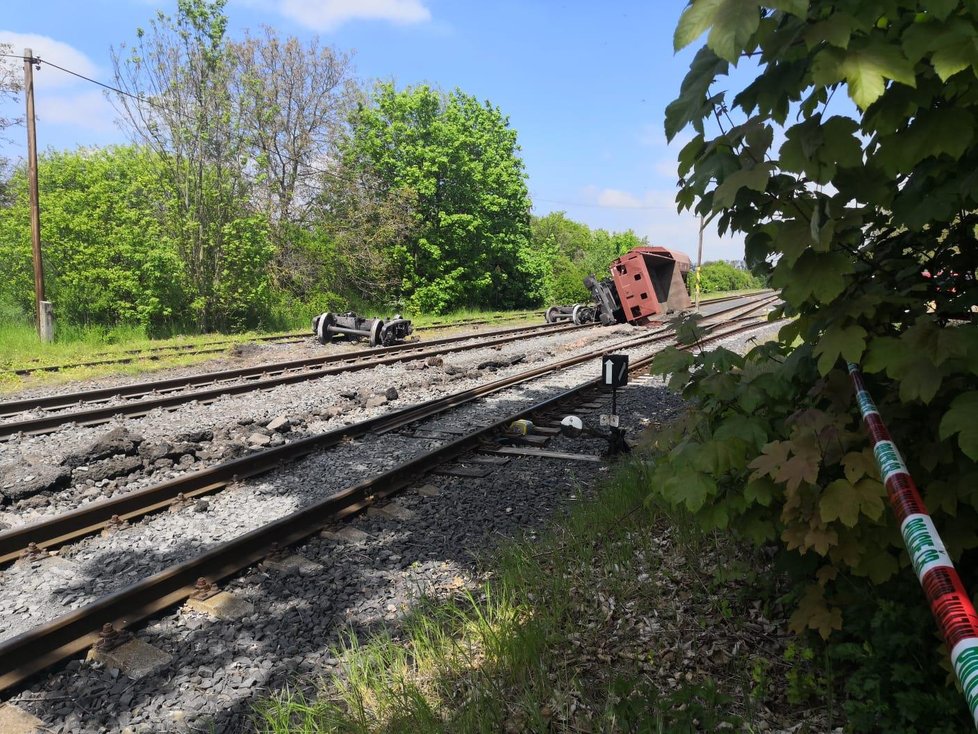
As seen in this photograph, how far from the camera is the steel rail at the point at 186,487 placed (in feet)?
16.6

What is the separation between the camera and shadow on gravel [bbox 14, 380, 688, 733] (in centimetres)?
330

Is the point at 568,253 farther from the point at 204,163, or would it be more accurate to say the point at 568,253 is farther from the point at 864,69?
the point at 864,69

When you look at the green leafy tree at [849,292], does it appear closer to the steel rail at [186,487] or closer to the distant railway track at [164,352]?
the steel rail at [186,487]

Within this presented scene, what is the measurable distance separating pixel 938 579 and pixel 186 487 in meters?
6.18

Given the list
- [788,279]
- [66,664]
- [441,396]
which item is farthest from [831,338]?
[441,396]

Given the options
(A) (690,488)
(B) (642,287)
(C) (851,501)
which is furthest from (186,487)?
(B) (642,287)

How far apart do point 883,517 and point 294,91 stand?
112 feet

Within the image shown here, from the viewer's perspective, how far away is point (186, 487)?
620 cm

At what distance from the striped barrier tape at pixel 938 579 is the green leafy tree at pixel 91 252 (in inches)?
851

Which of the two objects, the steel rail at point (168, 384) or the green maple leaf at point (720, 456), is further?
the steel rail at point (168, 384)

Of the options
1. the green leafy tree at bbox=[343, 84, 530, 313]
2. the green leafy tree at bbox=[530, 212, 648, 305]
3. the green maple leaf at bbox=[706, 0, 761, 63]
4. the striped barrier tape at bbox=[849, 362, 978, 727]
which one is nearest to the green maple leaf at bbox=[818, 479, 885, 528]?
the striped barrier tape at bbox=[849, 362, 978, 727]

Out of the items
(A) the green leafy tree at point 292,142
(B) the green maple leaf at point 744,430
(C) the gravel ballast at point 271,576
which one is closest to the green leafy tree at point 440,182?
(A) the green leafy tree at point 292,142

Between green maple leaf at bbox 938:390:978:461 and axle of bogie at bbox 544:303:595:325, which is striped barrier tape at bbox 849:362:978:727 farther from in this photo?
axle of bogie at bbox 544:303:595:325

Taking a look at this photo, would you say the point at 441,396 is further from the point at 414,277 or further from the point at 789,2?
the point at 414,277
